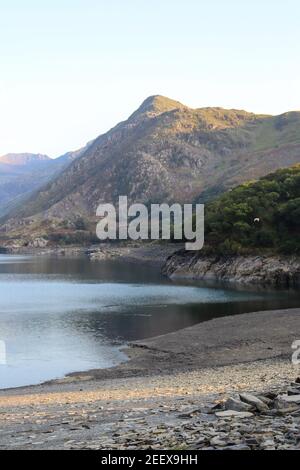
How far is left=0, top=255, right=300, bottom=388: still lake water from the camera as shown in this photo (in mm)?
41875

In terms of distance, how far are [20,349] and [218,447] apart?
34.9 meters

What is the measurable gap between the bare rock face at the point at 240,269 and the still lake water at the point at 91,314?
6655 mm

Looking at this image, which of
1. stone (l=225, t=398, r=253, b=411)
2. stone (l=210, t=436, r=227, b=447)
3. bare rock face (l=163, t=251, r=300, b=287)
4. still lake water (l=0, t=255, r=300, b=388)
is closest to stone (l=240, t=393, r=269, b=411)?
stone (l=225, t=398, r=253, b=411)

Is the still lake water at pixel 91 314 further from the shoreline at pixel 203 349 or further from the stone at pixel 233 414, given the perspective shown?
the stone at pixel 233 414

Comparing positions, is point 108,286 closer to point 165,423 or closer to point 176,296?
point 176,296

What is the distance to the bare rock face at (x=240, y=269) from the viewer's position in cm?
9712

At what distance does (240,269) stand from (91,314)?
4557cm

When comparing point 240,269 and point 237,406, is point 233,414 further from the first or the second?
point 240,269

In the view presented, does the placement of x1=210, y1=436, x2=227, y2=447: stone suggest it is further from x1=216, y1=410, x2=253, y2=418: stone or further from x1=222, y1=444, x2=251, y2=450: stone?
x1=216, y1=410, x2=253, y2=418: stone

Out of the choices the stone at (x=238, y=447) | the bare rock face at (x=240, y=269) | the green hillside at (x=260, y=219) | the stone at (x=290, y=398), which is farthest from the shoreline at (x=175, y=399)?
the green hillside at (x=260, y=219)

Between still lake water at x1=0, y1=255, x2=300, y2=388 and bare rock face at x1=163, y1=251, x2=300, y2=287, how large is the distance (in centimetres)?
665

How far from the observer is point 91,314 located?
63.7 meters

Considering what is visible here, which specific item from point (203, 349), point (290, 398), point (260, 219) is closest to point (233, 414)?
point (290, 398)

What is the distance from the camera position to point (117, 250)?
197 meters
